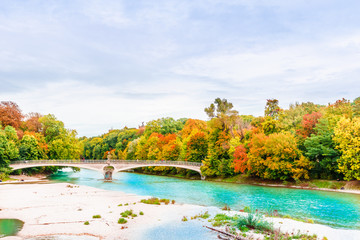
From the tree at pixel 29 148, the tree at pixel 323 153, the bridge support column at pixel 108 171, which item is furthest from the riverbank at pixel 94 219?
the tree at pixel 29 148

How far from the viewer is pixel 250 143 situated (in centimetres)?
5197

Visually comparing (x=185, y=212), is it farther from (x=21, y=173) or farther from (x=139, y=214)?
(x=21, y=173)

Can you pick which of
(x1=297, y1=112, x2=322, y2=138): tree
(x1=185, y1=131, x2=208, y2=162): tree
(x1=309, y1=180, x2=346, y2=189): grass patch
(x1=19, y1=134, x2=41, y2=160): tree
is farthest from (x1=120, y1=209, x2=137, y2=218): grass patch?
(x1=19, y1=134, x2=41, y2=160): tree

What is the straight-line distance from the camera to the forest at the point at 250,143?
42875 mm

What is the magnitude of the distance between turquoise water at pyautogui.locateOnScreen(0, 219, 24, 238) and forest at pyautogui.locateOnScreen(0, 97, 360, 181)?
36333mm

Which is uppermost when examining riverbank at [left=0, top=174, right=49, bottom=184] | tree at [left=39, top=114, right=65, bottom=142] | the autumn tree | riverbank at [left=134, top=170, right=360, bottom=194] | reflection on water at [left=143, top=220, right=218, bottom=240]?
tree at [left=39, top=114, right=65, bottom=142]

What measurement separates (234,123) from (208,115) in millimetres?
6139

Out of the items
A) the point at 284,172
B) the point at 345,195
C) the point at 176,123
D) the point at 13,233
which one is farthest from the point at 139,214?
the point at 176,123

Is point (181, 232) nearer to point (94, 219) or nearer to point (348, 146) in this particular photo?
point (94, 219)

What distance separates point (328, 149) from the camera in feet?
138

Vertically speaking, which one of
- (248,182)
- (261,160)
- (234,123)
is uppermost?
(234,123)

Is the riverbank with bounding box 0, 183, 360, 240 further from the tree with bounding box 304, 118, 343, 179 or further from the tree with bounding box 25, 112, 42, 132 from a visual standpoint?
the tree with bounding box 25, 112, 42, 132

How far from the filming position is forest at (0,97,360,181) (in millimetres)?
42875

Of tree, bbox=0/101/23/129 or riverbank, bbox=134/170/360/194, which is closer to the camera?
riverbank, bbox=134/170/360/194
